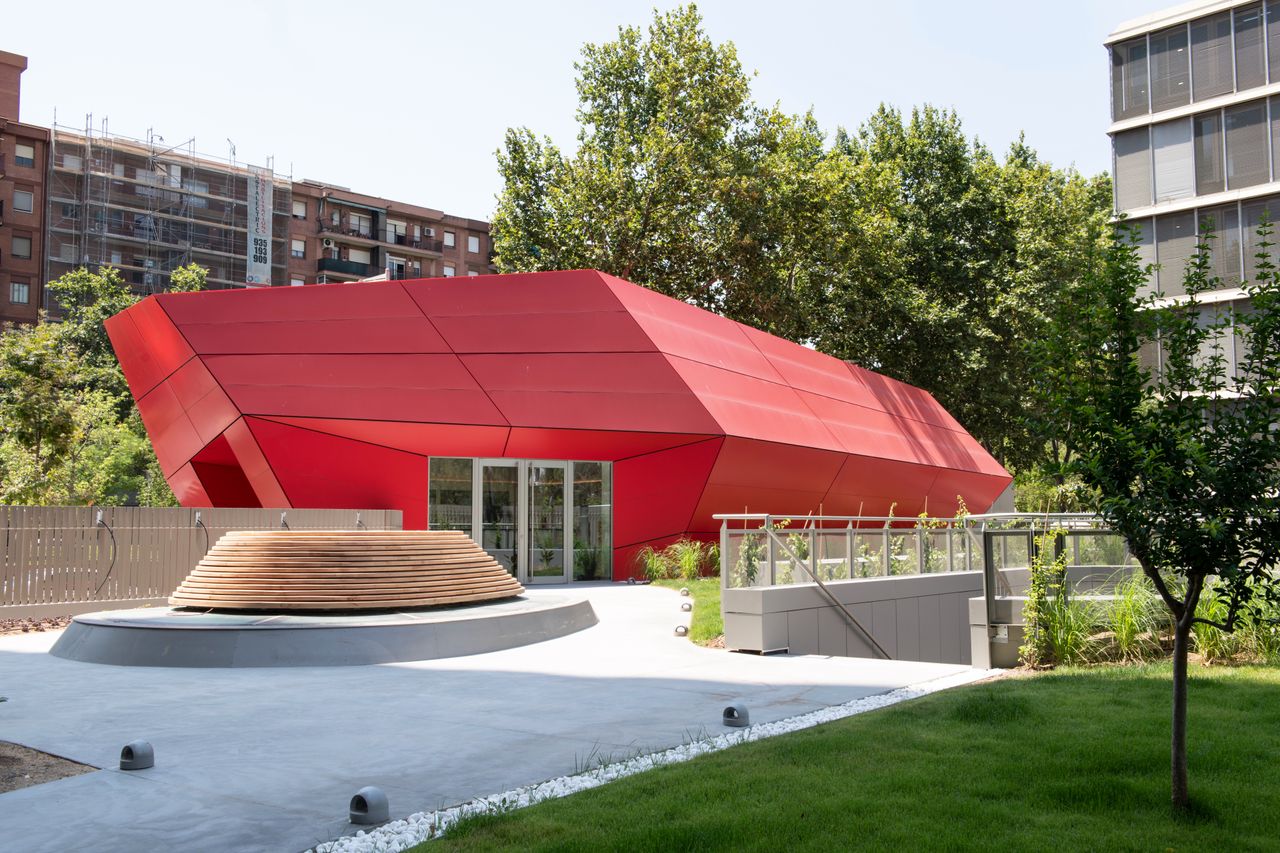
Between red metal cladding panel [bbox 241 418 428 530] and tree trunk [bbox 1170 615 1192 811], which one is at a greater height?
red metal cladding panel [bbox 241 418 428 530]

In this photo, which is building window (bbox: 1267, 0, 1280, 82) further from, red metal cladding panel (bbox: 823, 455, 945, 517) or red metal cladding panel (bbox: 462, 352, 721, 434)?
red metal cladding panel (bbox: 462, 352, 721, 434)

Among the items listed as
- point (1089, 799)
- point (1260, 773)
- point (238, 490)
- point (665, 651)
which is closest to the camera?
point (1089, 799)

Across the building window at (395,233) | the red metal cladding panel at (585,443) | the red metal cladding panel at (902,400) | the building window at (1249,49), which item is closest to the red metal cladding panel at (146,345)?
the red metal cladding panel at (585,443)

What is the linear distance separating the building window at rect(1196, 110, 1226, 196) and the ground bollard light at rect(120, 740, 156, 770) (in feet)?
110

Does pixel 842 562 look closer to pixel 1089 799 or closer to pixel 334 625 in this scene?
pixel 334 625

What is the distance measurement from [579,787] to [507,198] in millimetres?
36463

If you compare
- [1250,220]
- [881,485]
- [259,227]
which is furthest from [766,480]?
[259,227]

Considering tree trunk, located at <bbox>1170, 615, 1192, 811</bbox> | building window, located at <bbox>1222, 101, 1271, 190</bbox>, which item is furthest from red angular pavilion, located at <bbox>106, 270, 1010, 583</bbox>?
building window, located at <bbox>1222, 101, 1271, 190</bbox>

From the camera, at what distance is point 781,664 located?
11.7 metres

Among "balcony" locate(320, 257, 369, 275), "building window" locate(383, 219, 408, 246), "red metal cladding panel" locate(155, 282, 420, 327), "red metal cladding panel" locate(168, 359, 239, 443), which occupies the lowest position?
"red metal cladding panel" locate(168, 359, 239, 443)

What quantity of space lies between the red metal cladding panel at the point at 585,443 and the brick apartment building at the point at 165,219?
44756 mm

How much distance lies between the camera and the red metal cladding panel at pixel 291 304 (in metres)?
19.2

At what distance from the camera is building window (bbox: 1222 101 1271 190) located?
99.7 feet

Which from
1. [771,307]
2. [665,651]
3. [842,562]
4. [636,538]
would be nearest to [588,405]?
[636,538]
